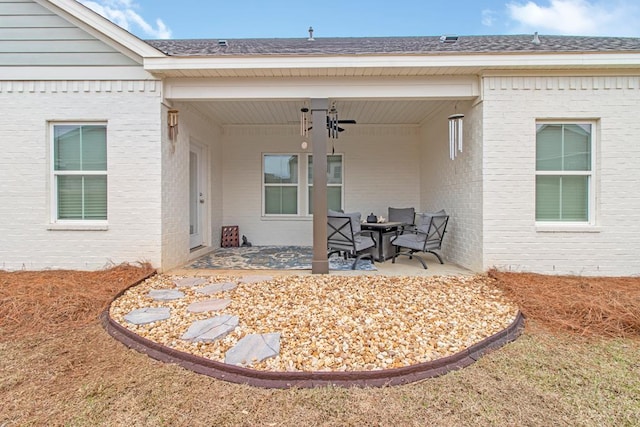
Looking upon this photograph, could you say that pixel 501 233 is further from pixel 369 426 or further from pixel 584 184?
pixel 369 426

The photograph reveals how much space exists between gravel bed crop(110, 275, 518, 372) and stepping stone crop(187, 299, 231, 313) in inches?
3.2

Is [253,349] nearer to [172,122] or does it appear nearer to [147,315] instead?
[147,315]

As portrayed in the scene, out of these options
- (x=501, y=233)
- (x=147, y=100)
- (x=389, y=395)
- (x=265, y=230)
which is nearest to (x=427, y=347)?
(x=389, y=395)

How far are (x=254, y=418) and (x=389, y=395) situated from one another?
878mm

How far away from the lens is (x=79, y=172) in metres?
5.08

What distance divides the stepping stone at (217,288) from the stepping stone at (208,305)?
0.33 meters

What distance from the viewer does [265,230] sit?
8164 millimetres

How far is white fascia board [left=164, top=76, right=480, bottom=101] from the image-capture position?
4.98 metres

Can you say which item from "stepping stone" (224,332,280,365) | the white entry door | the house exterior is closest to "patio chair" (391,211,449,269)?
the house exterior

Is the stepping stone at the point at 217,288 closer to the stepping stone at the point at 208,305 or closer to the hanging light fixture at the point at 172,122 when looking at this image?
the stepping stone at the point at 208,305

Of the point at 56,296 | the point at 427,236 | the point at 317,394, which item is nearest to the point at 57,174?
the point at 56,296

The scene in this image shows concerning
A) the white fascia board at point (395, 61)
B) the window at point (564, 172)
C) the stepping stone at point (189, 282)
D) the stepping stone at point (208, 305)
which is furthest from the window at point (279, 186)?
the window at point (564, 172)

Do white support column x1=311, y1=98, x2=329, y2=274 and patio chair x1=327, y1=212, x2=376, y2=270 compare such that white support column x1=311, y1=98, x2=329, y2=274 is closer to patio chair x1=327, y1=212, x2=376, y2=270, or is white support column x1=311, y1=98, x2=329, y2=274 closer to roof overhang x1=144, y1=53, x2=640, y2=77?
patio chair x1=327, y1=212, x2=376, y2=270

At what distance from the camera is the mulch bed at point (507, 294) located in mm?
3145
